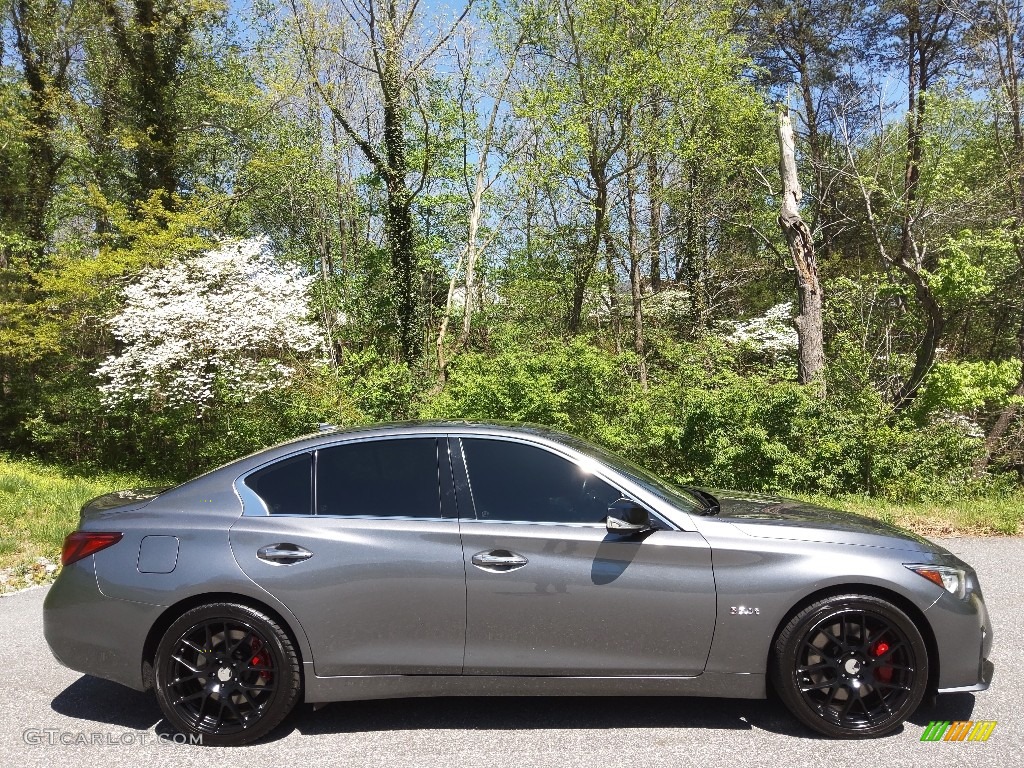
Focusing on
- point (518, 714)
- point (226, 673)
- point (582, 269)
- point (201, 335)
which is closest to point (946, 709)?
point (518, 714)

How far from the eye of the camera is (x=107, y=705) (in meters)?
4.22

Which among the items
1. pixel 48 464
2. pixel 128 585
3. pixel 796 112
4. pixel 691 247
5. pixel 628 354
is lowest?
pixel 48 464

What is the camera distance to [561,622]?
3.71 meters

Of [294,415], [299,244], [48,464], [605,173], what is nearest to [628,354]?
[294,415]

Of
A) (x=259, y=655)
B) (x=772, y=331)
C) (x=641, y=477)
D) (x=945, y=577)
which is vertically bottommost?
(x=259, y=655)

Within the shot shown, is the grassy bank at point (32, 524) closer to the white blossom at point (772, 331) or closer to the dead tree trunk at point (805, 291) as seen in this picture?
the dead tree trunk at point (805, 291)

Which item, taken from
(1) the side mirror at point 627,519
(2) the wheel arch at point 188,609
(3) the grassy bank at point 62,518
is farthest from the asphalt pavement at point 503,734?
(3) the grassy bank at point 62,518

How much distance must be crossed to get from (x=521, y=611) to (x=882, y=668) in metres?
1.76

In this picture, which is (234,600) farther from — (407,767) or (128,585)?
(407,767)

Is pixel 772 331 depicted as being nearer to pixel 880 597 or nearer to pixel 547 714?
pixel 880 597

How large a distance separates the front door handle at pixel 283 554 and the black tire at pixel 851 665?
7.71 feet

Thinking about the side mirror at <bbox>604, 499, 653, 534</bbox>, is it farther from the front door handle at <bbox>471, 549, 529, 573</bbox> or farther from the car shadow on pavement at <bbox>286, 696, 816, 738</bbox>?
the car shadow on pavement at <bbox>286, 696, 816, 738</bbox>

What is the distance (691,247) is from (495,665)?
2495cm

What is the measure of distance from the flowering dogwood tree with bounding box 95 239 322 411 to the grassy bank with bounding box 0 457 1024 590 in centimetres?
414
